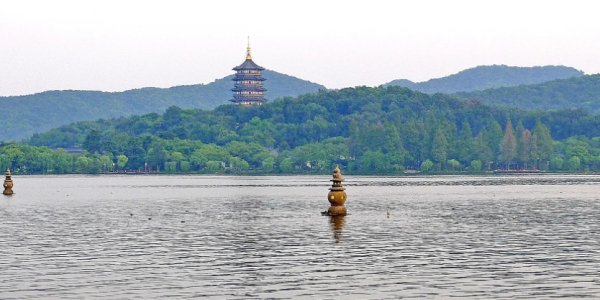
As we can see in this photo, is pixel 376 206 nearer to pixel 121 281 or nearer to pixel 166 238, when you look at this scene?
pixel 166 238

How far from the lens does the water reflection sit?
6019 cm

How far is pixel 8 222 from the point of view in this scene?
249 feet

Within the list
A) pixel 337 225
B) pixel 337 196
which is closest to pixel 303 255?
pixel 337 225

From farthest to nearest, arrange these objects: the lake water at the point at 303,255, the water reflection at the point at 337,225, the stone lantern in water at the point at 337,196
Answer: the stone lantern in water at the point at 337,196, the water reflection at the point at 337,225, the lake water at the point at 303,255

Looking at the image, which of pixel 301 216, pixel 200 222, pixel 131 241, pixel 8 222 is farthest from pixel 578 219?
pixel 8 222

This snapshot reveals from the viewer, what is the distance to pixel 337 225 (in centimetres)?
6994

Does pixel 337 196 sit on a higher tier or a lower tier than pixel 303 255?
higher

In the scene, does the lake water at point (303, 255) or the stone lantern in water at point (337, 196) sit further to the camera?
the stone lantern in water at point (337, 196)

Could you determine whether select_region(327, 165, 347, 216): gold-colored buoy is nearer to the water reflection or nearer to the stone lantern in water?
the stone lantern in water

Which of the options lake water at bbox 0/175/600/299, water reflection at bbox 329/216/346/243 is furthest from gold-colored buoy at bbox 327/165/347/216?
lake water at bbox 0/175/600/299

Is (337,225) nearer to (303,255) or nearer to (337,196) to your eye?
(337,196)

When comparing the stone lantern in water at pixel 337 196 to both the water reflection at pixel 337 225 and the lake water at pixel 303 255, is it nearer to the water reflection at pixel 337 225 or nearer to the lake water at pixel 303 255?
the water reflection at pixel 337 225

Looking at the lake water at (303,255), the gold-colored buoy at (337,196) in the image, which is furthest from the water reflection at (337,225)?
the gold-colored buoy at (337,196)

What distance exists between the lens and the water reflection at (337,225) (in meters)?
60.2
